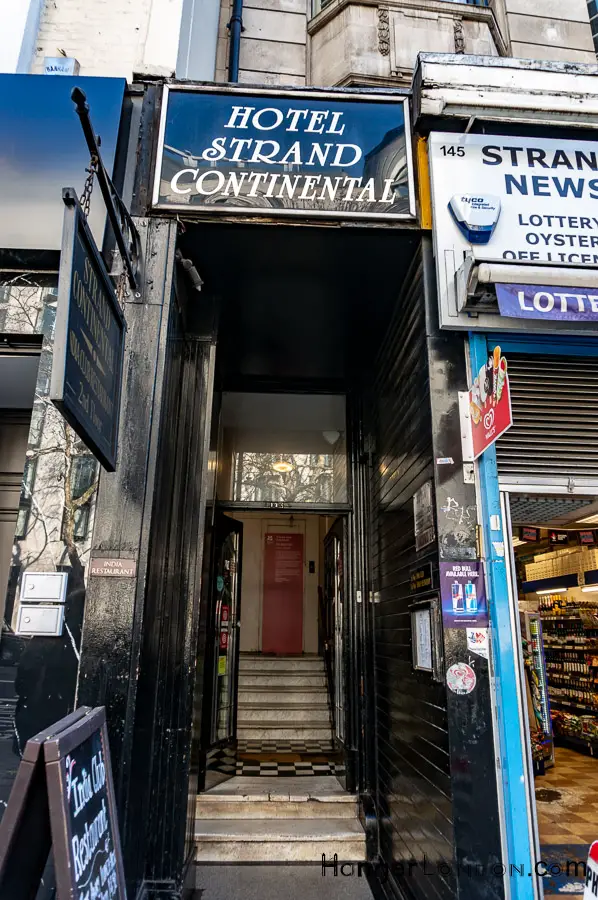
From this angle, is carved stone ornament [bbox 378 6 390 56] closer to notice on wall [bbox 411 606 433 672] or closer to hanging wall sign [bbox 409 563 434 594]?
hanging wall sign [bbox 409 563 434 594]

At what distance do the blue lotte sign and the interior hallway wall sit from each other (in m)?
7.41

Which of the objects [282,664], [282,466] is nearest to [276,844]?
[282,466]

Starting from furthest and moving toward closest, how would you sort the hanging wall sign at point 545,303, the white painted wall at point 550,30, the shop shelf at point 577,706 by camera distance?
the shop shelf at point 577,706 → the white painted wall at point 550,30 → the hanging wall sign at point 545,303

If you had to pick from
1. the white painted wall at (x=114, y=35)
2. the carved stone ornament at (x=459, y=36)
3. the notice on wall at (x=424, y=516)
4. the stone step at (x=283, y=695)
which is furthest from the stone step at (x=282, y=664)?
the carved stone ornament at (x=459, y=36)

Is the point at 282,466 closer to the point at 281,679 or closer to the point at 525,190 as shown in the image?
the point at 525,190

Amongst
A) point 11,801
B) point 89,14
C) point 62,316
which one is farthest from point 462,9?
point 11,801

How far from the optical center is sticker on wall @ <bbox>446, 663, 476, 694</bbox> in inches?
100

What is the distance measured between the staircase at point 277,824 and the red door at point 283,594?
533cm

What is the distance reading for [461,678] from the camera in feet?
8.39

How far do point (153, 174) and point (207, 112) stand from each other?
1.86 ft

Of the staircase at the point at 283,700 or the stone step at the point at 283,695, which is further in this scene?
the stone step at the point at 283,695

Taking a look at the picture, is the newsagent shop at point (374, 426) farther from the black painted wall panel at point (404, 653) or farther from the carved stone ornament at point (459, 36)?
the carved stone ornament at point (459, 36)

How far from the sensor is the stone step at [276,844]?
3732 mm

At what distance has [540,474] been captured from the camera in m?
2.92
